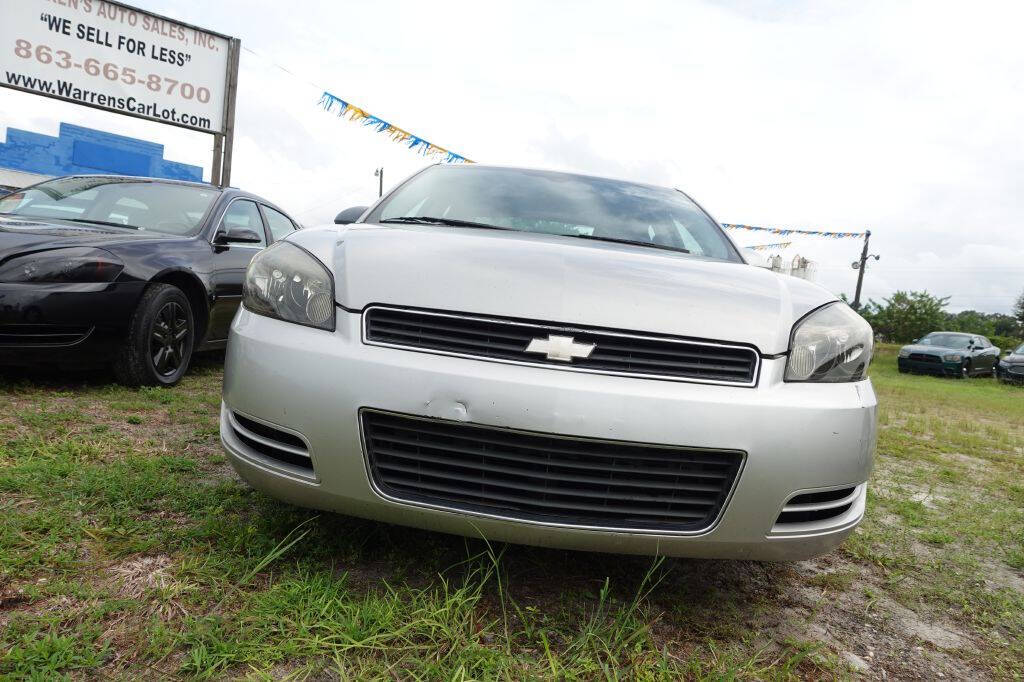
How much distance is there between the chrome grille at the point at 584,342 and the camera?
64.5 inches

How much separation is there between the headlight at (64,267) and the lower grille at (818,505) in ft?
11.1

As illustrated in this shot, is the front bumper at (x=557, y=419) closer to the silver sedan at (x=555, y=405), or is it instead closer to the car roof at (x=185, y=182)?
the silver sedan at (x=555, y=405)

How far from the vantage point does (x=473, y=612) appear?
169cm

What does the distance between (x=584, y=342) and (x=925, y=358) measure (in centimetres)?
2030

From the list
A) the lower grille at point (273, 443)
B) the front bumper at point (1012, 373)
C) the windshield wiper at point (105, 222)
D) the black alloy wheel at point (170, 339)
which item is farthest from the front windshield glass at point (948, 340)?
the lower grille at point (273, 443)

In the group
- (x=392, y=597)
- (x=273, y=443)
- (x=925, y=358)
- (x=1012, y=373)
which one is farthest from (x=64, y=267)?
(x=1012, y=373)

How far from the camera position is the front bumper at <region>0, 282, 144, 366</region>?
3275 mm

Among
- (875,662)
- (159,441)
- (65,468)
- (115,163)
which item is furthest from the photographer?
(115,163)

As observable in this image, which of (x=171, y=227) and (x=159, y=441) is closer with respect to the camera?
(x=159, y=441)

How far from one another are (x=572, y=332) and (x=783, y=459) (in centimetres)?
58

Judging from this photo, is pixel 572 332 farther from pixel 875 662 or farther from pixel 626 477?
pixel 875 662

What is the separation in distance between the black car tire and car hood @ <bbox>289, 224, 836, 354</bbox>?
2249 mm

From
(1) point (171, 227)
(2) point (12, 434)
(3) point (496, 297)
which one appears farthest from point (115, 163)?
(3) point (496, 297)

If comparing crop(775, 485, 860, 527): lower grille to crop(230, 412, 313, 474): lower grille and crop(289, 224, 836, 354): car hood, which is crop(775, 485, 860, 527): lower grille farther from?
crop(230, 412, 313, 474): lower grille
